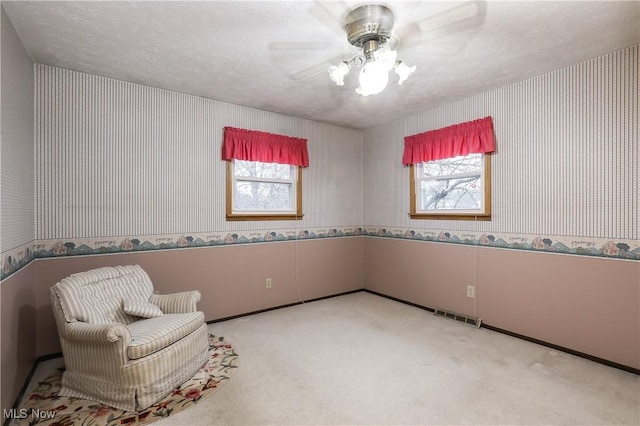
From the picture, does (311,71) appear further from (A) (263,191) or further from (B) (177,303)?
(B) (177,303)

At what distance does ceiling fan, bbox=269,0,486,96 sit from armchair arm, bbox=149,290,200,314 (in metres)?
2.10

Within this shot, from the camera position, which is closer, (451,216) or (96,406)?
(96,406)

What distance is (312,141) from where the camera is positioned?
4.33 metres

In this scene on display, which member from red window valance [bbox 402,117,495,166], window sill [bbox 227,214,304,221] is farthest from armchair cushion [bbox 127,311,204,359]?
red window valance [bbox 402,117,495,166]

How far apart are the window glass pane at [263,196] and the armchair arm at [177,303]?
136 cm

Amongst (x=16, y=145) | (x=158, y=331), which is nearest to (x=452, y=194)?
(x=158, y=331)

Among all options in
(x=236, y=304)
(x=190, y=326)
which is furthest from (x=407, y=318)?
(x=190, y=326)

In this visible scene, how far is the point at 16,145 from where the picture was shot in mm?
2141

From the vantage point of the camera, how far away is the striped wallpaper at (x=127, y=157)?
269cm

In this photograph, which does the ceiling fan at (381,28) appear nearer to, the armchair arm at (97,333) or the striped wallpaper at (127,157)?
the striped wallpaper at (127,157)

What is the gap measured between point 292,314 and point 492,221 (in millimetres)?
2470

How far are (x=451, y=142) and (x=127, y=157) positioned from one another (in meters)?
3.41

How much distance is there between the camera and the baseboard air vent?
3.32 metres

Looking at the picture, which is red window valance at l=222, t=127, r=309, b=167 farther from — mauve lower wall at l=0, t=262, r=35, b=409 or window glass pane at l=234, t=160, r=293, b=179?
mauve lower wall at l=0, t=262, r=35, b=409
